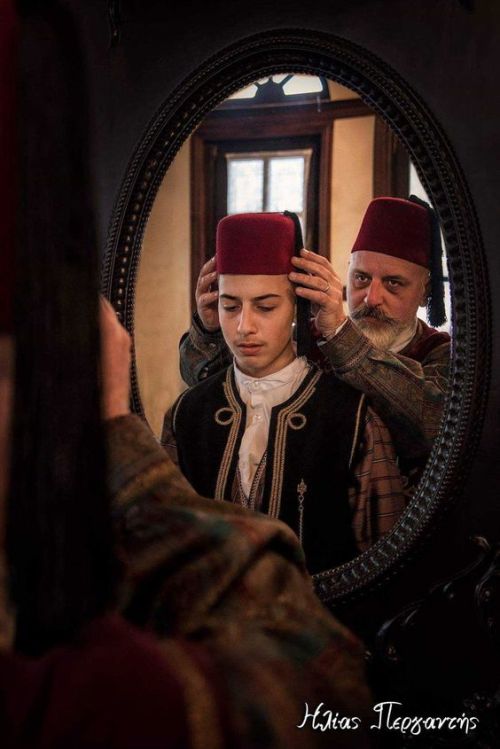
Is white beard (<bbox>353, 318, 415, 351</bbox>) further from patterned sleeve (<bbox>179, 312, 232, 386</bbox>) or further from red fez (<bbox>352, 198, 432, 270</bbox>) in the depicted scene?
patterned sleeve (<bbox>179, 312, 232, 386</bbox>)

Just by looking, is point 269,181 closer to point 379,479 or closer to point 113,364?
point 379,479

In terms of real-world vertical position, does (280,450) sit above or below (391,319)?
below

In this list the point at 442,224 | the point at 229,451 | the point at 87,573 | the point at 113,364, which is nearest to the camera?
the point at 87,573

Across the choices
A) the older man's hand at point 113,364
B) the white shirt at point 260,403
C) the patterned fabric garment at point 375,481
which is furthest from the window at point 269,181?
the older man's hand at point 113,364

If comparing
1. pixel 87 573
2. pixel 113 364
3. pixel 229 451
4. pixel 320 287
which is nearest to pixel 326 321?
pixel 320 287

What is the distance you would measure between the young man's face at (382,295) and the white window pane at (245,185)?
18 centimetres

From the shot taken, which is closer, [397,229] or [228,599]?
[228,599]

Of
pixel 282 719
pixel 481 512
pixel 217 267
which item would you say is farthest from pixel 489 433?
pixel 282 719

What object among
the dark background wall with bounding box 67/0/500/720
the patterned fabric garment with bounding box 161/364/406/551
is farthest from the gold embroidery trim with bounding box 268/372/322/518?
the dark background wall with bounding box 67/0/500/720

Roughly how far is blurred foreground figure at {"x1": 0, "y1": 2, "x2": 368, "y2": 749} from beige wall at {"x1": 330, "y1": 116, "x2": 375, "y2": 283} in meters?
0.66

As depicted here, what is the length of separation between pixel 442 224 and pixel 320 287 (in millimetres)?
198

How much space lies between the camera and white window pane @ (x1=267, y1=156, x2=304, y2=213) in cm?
126

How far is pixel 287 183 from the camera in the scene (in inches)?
49.9

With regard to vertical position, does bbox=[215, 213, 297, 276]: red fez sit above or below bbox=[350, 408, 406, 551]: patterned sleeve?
above
